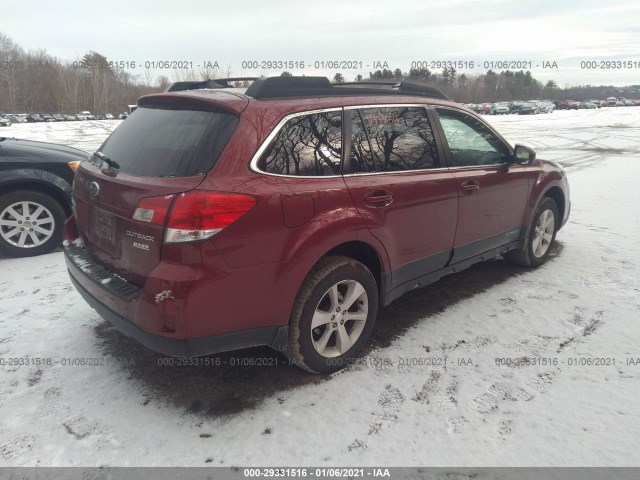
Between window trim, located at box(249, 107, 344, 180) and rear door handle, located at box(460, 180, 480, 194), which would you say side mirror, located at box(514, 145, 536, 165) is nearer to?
rear door handle, located at box(460, 180, 480, 194)

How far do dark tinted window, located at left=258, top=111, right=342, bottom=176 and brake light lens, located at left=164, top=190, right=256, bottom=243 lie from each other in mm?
361

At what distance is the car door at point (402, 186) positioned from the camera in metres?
3.02

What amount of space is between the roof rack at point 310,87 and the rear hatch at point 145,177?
1.12 feet

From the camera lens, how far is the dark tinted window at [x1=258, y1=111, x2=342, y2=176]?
8.68ft

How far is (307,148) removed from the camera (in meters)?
2.79

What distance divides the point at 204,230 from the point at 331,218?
0.77m

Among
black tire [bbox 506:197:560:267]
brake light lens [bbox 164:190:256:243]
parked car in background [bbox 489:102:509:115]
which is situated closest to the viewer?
brake light lens [bbox 164:190:256:243]

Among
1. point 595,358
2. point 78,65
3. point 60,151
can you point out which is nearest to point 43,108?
point 78,65

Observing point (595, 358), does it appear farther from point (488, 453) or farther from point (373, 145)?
point (373, 145)

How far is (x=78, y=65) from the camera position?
83.2 m

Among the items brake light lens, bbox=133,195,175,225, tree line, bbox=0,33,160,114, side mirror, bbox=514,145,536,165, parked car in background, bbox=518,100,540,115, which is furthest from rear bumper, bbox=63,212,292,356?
tree line, bbox=0,33,160,114

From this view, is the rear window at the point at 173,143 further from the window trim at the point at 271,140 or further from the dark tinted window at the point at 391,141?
the dark tinted window at the point at 391,141

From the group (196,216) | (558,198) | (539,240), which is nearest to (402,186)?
(196,216)

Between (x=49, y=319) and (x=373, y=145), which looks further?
(x=49, y=319)
